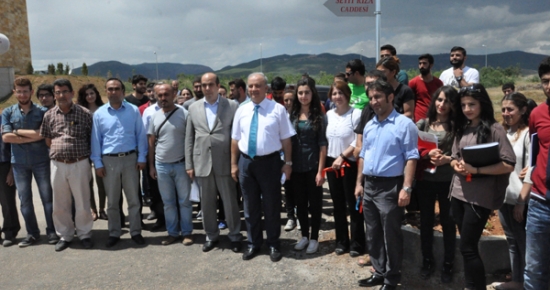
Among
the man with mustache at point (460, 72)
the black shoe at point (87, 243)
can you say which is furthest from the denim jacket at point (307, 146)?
the black shoe at point (87, 243)

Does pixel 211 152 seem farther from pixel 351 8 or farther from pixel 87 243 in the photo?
pixel 351 8

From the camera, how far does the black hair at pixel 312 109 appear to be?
15.6 feet

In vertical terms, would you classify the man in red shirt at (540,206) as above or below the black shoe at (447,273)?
above

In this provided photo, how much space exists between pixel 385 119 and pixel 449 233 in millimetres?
1350

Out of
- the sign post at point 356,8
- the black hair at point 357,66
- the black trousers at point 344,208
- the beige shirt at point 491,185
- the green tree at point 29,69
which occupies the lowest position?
the black trousers at point 344,208

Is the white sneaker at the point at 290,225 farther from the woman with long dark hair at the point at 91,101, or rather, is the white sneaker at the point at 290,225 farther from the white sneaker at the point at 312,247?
the woman with long dark hair at the point at 91,101

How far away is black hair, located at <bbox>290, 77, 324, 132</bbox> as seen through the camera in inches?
187

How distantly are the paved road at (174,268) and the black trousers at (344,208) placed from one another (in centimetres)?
20

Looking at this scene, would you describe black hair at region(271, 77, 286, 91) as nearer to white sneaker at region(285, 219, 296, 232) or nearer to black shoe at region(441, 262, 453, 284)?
white sneaker at region(285, 219, 296, 232)

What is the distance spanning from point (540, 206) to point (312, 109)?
258 centimetres

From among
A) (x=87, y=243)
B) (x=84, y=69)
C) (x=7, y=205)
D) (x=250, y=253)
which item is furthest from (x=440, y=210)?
(x=84, y=69)

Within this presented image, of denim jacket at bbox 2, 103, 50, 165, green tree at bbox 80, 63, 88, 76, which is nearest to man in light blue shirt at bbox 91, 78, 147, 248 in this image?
denim jacket at bbox 2, 103, 50, 165

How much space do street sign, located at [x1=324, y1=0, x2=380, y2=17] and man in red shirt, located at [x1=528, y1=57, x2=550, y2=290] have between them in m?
3.83

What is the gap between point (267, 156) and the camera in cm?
467
